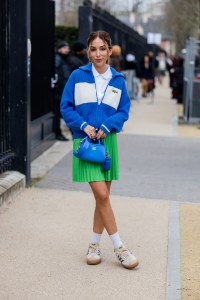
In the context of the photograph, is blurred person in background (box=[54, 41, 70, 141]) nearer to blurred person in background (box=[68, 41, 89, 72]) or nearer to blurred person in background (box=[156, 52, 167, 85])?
blurred person in background (box=[68, 41, 89, 72])

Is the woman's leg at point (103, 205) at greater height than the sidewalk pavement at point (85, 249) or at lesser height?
greater

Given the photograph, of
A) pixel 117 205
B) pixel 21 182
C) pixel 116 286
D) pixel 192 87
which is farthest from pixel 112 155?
pixel 192 87

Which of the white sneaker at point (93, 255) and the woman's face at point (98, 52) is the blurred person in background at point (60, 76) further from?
the woman's face at point (98, 52)

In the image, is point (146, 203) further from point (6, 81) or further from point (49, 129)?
point (49, 129)

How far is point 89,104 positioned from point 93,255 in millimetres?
1261

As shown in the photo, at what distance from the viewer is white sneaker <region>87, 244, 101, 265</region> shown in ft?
15.6

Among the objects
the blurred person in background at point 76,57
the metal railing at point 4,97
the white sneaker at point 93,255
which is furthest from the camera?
the blurred person in background at point 76,57

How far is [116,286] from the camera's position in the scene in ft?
14.3

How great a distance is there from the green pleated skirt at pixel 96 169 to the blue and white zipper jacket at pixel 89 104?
11 cm

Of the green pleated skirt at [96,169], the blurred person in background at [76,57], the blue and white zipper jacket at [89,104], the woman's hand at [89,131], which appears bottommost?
the green pleated skirt at [96,169]

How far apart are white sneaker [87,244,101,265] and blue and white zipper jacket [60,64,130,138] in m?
0.96

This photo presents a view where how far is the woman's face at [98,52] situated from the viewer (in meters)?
4.55

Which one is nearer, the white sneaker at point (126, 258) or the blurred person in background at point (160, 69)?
the white sneaker at point (126, 258)

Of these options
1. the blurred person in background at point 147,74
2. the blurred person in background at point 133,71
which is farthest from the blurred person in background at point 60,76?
the blurred person in background at point 147,74
